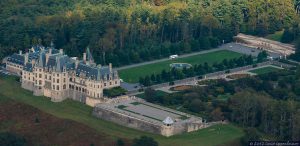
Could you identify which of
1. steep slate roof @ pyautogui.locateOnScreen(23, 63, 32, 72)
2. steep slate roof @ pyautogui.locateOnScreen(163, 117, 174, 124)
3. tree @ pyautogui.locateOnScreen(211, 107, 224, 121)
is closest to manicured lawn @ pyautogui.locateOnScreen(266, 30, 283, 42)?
tree @ pyautogui.locateOnScreen(211, 107, 224, 121)

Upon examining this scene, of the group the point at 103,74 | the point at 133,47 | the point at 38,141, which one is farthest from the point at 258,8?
the point at 38,141

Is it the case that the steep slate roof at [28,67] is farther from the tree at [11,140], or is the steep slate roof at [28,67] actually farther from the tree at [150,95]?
the tree at [11,140]

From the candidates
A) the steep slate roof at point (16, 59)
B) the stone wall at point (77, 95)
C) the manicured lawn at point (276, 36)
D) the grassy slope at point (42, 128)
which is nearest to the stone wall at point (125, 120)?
the grassy slope at point (42, 128)

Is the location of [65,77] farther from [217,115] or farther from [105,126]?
[217,115]

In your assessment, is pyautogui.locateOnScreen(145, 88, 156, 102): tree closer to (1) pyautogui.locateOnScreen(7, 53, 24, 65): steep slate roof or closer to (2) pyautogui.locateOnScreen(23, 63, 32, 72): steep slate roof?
(2) pyautogui.locateOnScreen(23, 63, 32, 72): steep slate roof

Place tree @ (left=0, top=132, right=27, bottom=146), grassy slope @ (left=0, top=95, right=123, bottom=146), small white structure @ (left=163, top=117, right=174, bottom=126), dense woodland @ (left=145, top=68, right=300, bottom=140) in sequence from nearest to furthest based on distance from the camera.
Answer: tree @ (left=0, top=132, right=27, bottom=146), grassy slope @ (left=0, top=95, right=123, bottom=146), small white structure @ (left=163, top=117, right=174, bottom=126), dense woodland @ (left=145, top=68, right=300, bottom=140)

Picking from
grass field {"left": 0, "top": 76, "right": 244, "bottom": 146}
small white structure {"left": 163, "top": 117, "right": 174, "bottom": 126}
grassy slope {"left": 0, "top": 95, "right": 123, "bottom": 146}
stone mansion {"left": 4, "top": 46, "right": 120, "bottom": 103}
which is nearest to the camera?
grass field {"left": 0, "top": 76, "right": 244, "bottom": 146}

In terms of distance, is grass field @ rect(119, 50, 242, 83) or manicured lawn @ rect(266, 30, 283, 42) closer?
grass field @ rect(119, 50, 242, 83)
